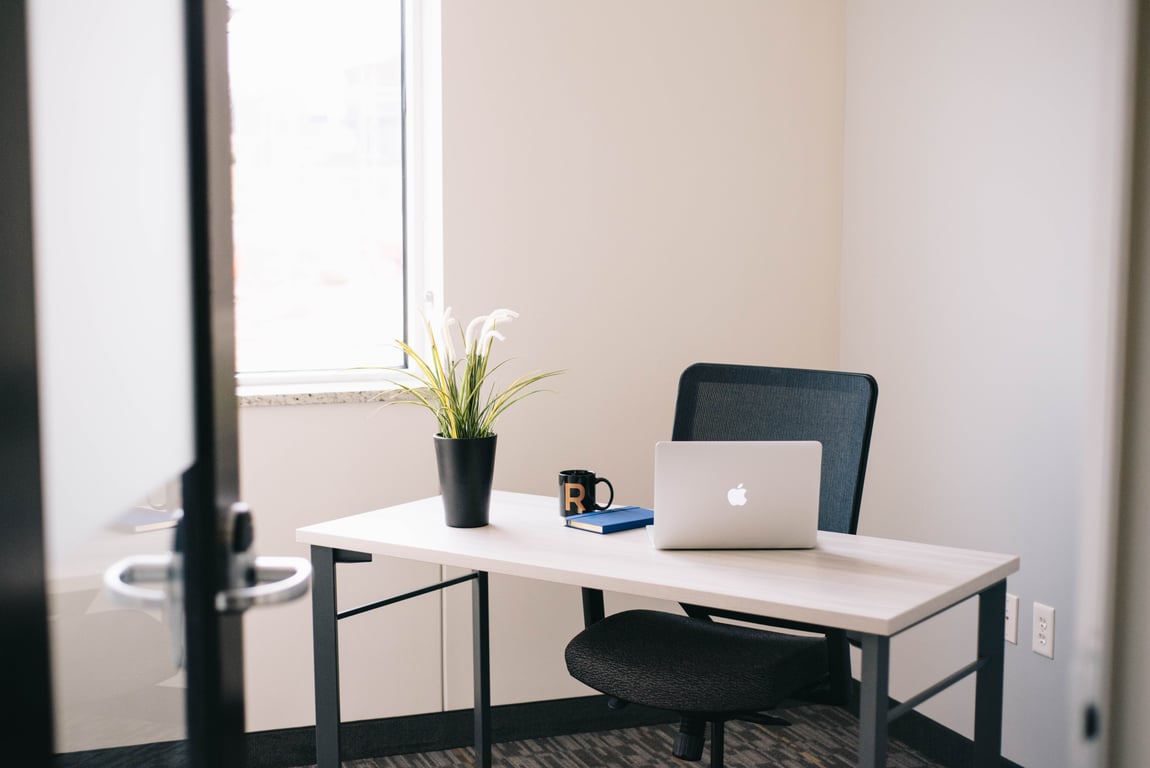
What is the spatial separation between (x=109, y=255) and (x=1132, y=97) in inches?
80.1

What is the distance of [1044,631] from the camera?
2.31 meters

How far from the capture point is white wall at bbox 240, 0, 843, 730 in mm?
2752

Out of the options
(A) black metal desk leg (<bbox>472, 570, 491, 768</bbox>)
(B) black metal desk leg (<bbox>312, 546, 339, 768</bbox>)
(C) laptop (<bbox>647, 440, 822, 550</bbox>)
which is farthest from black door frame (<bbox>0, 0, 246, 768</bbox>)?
(A) black metal desk leg (<bbox>472, 570, 491, 768</bbox>)

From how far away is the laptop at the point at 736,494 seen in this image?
1826 mm

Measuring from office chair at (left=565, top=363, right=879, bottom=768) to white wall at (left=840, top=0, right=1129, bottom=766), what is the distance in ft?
1.60

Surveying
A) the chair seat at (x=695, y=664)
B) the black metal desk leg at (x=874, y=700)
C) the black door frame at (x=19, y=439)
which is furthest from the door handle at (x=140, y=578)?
the chair seat at (x=695, y=664)

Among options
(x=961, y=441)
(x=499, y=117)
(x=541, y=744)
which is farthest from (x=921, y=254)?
(x=541, y=744)

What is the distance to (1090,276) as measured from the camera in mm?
2176

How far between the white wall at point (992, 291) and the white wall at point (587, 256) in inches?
8.1

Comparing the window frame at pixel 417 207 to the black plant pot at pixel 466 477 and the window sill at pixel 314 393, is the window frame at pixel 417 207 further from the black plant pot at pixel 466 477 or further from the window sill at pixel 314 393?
the black plant pot at pixel 466 477

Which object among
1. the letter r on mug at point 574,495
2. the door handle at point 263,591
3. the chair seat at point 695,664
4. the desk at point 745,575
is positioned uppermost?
the door handle at point 263,591

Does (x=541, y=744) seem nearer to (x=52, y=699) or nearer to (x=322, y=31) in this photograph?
(x=322, y=31)

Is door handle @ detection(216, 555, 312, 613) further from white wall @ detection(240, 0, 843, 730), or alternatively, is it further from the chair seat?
white wall @ detection(240, 0, 843, 730)

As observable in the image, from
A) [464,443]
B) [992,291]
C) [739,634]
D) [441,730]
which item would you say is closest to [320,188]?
[464,443]
